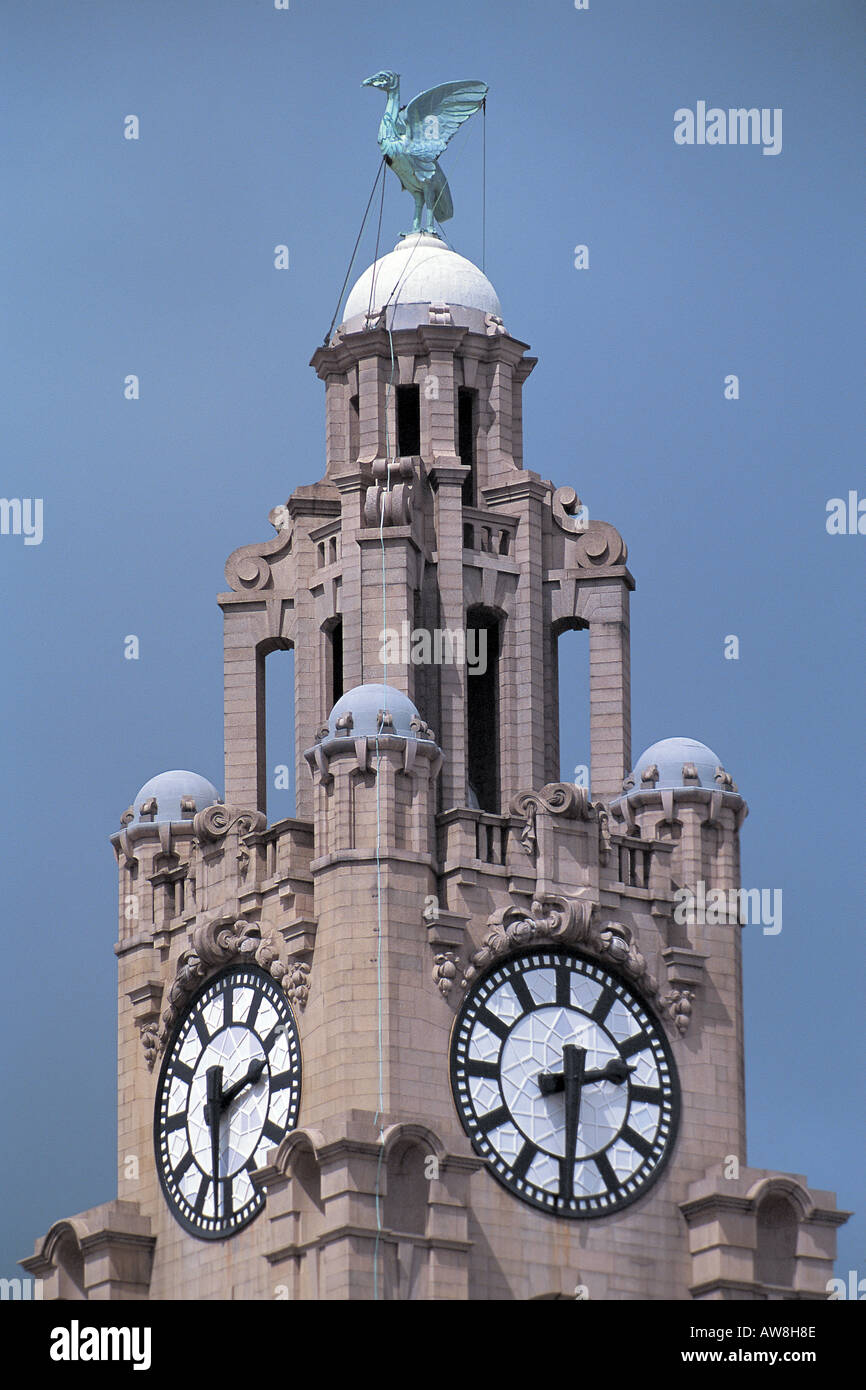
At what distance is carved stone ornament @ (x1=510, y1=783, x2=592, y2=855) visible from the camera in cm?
6669

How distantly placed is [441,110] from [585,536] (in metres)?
6.57

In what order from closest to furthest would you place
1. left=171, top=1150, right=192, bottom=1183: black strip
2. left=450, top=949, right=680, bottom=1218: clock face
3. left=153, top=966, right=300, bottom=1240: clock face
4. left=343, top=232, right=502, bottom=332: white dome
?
left=450, top=949, right=680, bottom=1218: clock face
left=153, top=966, right=300, bottom=1240: clock face
left=171, top=1150, right=192, bottom=1183: black strip
left=343, top=232, right=502, bottom=332: white dome

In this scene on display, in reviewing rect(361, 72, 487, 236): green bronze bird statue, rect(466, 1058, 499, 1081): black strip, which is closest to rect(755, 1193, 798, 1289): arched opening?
rect(466, 1058, 499, 1081): black strip

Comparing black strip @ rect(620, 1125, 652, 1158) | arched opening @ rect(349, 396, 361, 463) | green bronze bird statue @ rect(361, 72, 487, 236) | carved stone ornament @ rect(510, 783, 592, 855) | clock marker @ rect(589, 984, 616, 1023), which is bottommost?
black strip @ rect(620, 1125, 652, 1158)

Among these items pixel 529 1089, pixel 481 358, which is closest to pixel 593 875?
pixel 529 1089

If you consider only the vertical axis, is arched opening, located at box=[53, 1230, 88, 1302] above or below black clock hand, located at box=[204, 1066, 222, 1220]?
below

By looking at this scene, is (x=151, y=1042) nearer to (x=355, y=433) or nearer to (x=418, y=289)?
(x=355, y=433)

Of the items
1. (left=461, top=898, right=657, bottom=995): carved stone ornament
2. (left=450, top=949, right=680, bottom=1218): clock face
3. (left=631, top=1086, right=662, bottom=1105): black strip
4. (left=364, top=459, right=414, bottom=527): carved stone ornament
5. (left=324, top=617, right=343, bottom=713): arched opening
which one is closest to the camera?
(left=450, top=949, right=680, bottom=1218): clock face

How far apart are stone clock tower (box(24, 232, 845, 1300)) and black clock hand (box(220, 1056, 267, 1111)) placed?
0.03 meters

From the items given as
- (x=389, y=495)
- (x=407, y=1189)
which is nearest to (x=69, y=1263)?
(x=407, y=1189)

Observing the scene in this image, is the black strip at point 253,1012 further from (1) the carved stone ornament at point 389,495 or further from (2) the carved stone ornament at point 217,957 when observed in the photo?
(1) the carved stone ornament at point 389,495

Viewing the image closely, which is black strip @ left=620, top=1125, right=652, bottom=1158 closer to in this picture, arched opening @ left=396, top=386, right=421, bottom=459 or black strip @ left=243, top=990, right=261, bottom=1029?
black strip @ left=243, top=990, right=261, bottom=1029
